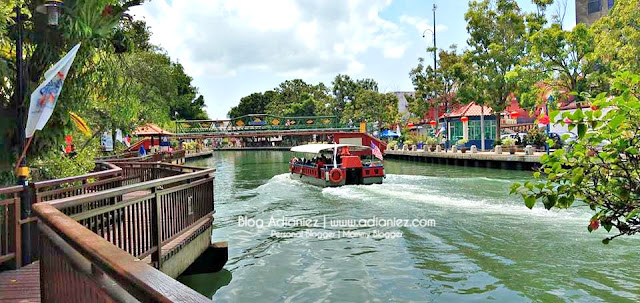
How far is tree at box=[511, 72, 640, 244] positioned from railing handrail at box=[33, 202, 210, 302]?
9.46 feet

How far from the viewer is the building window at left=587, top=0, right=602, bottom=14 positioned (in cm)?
5685

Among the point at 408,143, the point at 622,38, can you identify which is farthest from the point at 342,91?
the point at 622,38

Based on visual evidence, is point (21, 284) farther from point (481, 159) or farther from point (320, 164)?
point (481, 159)

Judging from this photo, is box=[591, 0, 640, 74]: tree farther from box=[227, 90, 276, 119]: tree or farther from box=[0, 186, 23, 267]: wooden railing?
box=[227, 90, 276, 119]: tree

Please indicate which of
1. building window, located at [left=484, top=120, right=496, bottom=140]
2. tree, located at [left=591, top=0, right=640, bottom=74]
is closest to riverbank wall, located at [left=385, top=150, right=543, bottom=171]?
tree, located at [left=591, top=0, right=640, bottom=74]

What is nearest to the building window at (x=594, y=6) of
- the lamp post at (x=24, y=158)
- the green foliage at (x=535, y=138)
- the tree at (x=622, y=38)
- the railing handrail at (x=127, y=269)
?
the green foliage at (x=535, y=138)

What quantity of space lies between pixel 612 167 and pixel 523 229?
8.68 m

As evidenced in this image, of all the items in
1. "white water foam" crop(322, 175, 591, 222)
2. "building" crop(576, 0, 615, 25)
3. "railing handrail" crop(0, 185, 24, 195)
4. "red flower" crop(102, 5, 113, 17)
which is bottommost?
"white water foam" crop(322, 175, 591, 222)

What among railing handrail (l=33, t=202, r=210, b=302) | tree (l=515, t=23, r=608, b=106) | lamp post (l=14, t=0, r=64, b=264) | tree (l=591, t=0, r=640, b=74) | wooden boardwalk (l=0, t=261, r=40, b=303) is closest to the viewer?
railing handrail (l=33, t=202, r=210, b=302)

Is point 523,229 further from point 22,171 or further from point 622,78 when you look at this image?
point 22,171

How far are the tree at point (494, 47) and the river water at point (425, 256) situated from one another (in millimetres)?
23951

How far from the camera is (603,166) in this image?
12.5 feet

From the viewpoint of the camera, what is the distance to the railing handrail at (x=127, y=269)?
1658mm

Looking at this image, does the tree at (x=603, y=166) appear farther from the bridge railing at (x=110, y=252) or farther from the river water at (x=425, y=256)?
the river water at (x=425, y=256)
